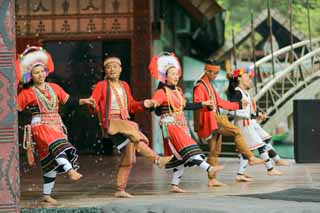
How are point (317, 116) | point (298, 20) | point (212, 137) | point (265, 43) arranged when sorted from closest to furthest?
point (212, 137), point (317, 116), point (265, 43), point (298, 20)

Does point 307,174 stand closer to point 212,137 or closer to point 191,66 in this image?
point 212,137

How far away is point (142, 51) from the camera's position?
17.8 m

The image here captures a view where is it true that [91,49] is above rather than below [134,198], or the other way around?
above

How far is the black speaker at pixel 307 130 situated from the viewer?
52.6ft

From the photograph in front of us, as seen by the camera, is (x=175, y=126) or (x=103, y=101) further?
(x=175, y=126)

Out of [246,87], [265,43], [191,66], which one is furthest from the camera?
[265,43]

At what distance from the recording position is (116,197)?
10492 mm

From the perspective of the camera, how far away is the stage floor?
34.4ft

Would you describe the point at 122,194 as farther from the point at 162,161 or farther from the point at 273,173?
the point at 273,173

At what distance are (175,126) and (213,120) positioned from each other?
104 centimetres

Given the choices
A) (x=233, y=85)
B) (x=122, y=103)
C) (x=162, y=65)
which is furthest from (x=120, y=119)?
(x=233, y=85)

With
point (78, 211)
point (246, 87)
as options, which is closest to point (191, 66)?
point (246, 87)

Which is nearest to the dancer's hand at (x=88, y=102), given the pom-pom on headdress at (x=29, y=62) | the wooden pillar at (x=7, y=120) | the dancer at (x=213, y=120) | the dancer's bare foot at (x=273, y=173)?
the pom-pom on headdress at (x=29, y=62)

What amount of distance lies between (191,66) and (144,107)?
599 inches
